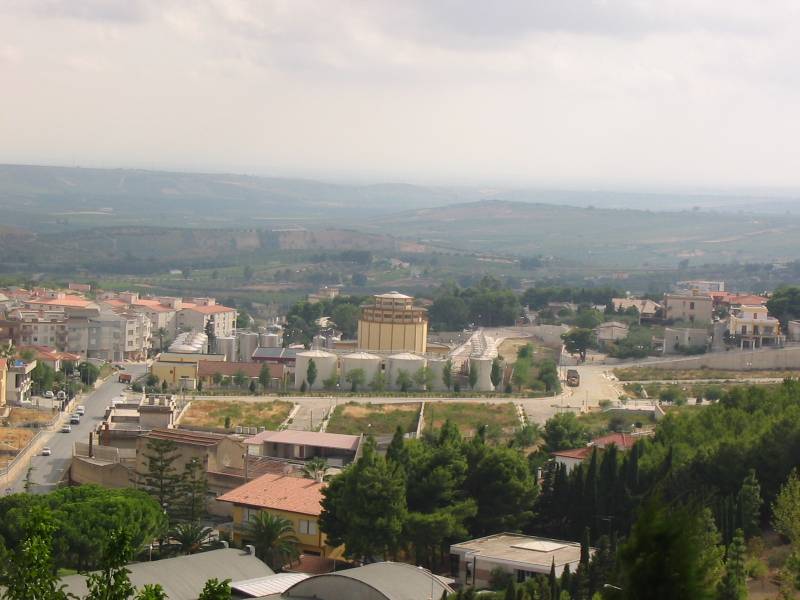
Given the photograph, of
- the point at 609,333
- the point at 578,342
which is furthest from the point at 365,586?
the point at 609,333

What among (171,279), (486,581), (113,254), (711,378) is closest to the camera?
(486,581)

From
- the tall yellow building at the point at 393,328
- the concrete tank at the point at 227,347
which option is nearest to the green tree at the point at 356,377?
the tall yellow building at the point at 393,328

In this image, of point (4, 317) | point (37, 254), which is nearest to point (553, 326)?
point (4, 317)

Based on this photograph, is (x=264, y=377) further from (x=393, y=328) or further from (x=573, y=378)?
(x=573, y=378)

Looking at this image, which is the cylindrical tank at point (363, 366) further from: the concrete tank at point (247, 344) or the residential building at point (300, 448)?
the residential building at point (300, 448)

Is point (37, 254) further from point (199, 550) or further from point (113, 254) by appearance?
point (199, 550)

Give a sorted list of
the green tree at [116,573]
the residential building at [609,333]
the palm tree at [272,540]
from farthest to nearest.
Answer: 1. the residential building at [609,333]
2. the palm tree at [272,540]
3. the green tree at [116,573]
